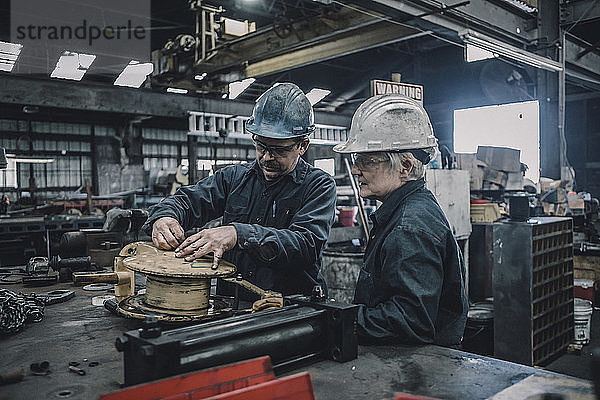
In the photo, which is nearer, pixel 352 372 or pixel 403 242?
pixel 352 372

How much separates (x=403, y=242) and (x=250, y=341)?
2.05 feet

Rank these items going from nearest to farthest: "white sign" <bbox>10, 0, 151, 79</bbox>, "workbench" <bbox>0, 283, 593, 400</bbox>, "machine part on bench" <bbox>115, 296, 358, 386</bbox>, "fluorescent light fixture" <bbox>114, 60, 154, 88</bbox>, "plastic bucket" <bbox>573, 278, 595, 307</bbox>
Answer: "machine part on bench" <bbox>115, 296, 358, 386</bbox>
"workbench" <bbox>0, 283, 593, 400</bbox>
"plastic bucket" <bbox>573, 278, 595, 307</bbox>
"white sign" <bbox>10, 0, 151, 79</bbox>
"fluorescent light fixture" <bbox>114, 60, 154, 88</bbox>

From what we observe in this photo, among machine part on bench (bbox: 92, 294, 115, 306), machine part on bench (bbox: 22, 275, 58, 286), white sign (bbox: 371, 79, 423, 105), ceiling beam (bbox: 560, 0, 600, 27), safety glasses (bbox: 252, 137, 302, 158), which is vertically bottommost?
machine part on bench (bbox: 92, 294, 115, 306)

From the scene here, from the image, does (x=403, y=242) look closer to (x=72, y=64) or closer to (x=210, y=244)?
(x=210, y=244)

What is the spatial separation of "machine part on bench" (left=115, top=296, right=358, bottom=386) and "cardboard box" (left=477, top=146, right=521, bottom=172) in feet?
18.8

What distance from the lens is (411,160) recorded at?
72.4 inches

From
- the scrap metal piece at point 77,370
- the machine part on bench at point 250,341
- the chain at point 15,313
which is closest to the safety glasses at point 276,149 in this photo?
the machine part on bench at point 250,341

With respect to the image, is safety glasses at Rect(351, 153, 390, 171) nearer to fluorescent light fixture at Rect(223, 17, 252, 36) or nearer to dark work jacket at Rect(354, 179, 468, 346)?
dark work jacket at Rect(354, 179, 468, 346)

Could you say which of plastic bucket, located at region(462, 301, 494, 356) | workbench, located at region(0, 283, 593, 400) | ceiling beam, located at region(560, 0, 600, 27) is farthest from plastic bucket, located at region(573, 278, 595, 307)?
workbench, located at region(0, 283, 593, 400)

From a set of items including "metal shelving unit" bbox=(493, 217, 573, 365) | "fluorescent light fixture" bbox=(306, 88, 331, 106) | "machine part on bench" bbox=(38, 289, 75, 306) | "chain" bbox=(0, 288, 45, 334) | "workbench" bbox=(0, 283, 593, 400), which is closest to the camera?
"workbench" bbox=(0, 283, 593, 400)

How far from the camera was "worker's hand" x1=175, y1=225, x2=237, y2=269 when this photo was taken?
1.78 metres

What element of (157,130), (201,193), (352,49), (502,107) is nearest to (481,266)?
(352,49)

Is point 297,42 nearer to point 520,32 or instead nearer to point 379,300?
point 520,32

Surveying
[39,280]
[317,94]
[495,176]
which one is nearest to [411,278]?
[39,280]
